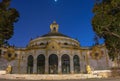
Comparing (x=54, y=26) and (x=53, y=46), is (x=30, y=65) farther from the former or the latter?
(x=54, y=26)

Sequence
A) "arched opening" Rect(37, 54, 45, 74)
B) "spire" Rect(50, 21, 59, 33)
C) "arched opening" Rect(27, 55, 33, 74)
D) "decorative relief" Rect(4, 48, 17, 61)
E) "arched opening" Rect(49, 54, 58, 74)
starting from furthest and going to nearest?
"spire" Rect(50, 21, 59, 33), "decorative relief" Rect(4, 48, 17, 61), "arched opening" Rect(27, 55, 33, 74), "arched opening" Rect(37, 54, 45, 74), "arched opening" Rect(49, 54, 58, 74)

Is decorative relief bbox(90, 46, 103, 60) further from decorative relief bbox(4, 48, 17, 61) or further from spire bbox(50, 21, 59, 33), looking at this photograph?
decorative relief bbox(4, 48, 17, 61)

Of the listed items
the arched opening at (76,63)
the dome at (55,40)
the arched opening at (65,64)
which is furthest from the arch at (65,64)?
the dome at (55,40)

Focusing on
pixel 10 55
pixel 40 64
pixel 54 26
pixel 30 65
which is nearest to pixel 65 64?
pixel 40 64

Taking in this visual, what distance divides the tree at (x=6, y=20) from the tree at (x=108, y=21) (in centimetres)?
986

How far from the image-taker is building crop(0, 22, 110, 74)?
206 ft

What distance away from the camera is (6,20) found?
23.3 metres

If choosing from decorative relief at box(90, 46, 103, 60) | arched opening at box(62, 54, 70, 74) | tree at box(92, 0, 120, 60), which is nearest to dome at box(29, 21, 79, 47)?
arched opening at box(62, 54, 70, 74)

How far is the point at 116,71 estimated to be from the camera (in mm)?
43250

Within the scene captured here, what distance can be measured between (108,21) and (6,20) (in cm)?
1173

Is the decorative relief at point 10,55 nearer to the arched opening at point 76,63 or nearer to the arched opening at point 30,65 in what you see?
the arched opening at point 30,65

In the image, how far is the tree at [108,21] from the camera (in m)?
24.1

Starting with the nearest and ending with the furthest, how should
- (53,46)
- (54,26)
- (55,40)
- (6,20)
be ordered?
(6,20)
(53,46)
(55,40)
(54,26)

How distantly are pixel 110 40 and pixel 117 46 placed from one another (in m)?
1.19
